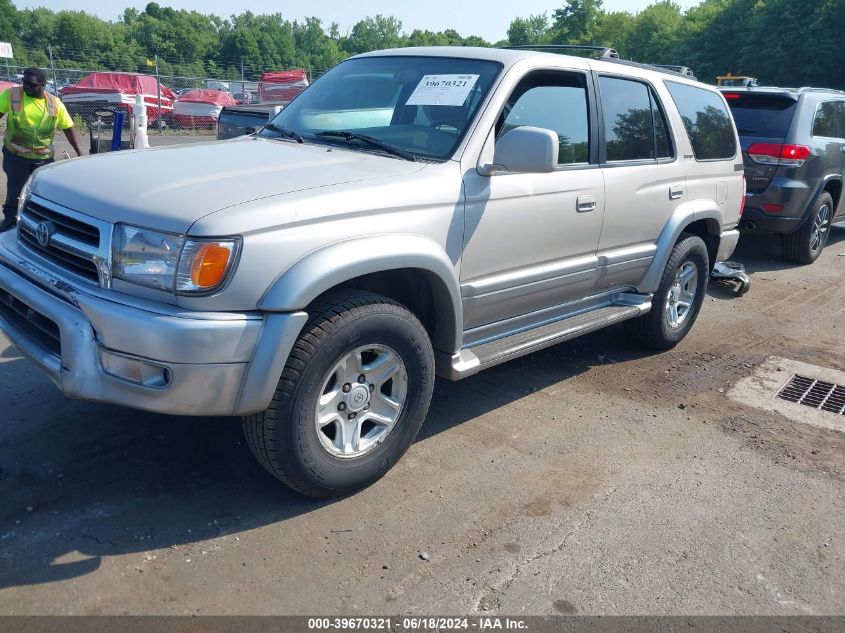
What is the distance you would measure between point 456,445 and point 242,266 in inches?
65.2

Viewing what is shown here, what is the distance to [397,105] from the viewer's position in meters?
4.16

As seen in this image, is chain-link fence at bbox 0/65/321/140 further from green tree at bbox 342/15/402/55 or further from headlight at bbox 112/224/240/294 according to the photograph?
green tree at bbox 342/15/402/55

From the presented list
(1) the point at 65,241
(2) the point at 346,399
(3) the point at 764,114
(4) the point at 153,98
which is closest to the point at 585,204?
(2) the point at 346,399

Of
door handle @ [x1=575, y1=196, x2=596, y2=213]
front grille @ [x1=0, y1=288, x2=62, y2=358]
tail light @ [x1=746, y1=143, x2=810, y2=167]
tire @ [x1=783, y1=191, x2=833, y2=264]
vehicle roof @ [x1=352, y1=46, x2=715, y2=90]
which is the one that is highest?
vehicle roof @ [x1=352, y1=46, x2=715, y2=90]

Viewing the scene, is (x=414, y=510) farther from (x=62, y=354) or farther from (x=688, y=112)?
(x=688, y=112)

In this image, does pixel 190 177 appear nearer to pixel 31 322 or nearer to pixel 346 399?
pixel 31 322

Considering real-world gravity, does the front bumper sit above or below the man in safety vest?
below

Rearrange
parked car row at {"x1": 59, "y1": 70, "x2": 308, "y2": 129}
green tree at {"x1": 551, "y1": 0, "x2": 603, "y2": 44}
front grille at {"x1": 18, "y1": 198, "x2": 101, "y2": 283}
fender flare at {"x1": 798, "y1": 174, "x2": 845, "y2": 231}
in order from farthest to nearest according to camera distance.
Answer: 1. green tree at {"x1": 551, "y1": 0, "x2": 603, "y2": 44}
2. parked car row at {"x1": 59, "y1": 70, "x2": 308, "y2": 129}
3. fender flare at {"x1": 798, "y1": 174, "x2": 845, "y2": 231}
4. front grille at {"x1": 18, "y1": 198, "x2": 101, "y2": 283}

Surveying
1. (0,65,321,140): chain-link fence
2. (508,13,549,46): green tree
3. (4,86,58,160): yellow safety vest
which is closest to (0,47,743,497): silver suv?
(4,86,58,160): yellow safety vest

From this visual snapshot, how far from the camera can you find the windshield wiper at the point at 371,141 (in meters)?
3.74

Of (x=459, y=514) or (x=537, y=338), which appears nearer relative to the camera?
(x=459, y=514)

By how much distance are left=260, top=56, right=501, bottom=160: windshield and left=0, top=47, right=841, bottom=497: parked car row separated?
2 cm

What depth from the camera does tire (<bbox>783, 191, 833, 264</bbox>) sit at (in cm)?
867

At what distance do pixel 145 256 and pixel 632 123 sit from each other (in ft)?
10.6
